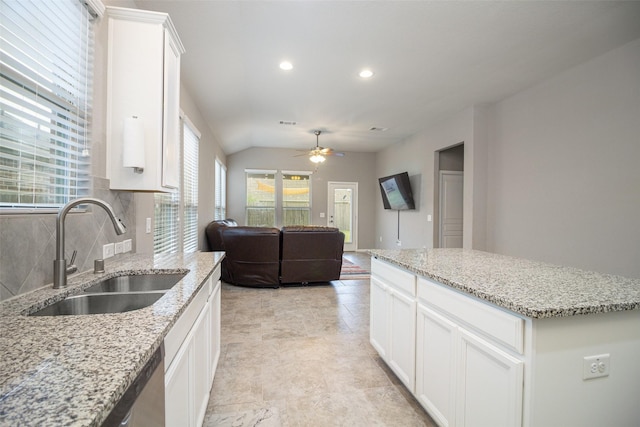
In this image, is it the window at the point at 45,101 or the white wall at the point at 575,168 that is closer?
the window at the point at 45,101

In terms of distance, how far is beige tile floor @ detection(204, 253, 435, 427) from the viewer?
1.78 metres

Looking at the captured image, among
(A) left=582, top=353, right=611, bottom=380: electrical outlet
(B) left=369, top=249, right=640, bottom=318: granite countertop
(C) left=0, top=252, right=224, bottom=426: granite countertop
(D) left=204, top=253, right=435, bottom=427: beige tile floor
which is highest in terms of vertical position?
(B) left=369, top=249, right=640, bottom=318: granite countertop

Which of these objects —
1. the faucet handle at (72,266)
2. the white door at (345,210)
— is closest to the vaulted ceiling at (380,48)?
the faucet handle at (72,266)

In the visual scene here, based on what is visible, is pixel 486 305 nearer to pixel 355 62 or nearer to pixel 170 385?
pixel 170 385

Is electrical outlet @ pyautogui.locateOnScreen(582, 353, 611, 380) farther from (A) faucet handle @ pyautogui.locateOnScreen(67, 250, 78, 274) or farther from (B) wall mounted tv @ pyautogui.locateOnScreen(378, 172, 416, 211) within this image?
(B) wall mounted tv @ pyautogui.locateOnScreen(378, 172, 416, 211)

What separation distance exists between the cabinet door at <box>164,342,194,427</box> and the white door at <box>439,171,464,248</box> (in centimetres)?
540

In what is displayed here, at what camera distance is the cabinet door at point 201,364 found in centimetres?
140

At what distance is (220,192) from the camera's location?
689 centimetres

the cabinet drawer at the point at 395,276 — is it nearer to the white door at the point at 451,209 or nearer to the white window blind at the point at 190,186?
the white window blind at the point at 190,186

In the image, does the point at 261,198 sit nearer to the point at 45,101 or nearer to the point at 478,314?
the point at 45,101

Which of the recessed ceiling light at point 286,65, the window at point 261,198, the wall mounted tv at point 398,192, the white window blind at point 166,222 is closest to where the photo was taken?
the white window blind at point 166,222

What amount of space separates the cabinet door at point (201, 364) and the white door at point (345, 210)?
6865mm

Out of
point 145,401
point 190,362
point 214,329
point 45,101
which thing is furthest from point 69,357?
point 214,329

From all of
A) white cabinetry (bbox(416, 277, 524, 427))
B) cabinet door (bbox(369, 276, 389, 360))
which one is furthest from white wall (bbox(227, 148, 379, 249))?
white cabinetry (bbox(416, 277, 524, 427))
